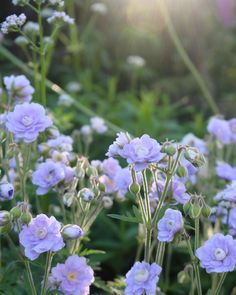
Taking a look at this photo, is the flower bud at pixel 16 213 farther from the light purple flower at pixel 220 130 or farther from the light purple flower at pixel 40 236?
the light purple flower at pixel 220 130

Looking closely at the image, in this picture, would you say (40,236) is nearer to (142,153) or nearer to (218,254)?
(142,153)

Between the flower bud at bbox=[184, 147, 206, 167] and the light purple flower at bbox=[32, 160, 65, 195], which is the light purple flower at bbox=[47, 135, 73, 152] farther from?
the flower bud at bbox=[184, 147, 206, 167]

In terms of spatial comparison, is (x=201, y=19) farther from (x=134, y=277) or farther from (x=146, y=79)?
(x=134, y=277)

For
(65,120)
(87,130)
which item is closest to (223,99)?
(65,120)

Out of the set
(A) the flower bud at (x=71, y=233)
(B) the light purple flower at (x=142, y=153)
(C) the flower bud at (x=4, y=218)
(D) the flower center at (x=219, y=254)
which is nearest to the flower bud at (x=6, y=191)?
(C) the flower bud at (x=4, y=218)

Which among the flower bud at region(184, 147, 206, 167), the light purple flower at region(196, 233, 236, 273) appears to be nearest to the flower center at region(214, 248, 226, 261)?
the light purple flower at region(196, 233, 236, 273)

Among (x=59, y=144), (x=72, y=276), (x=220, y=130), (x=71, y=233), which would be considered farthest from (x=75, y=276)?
(x=220, y=130)

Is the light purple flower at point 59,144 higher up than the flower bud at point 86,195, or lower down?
higher up
